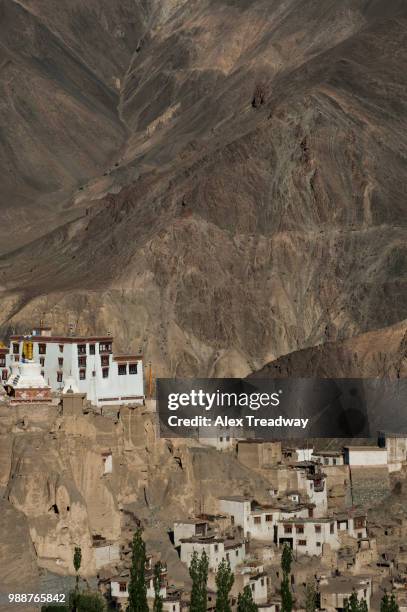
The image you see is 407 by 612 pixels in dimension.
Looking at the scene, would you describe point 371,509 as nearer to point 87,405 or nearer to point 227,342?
point 87,405

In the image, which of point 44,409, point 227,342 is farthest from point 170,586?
point 227,342

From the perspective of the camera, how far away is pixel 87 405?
79.8 meters

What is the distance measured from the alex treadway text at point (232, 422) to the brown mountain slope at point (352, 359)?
29.7 meters

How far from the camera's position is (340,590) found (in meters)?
72.4

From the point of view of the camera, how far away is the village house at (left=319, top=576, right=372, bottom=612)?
71562mm

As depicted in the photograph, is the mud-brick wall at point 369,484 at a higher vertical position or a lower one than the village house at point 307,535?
higher

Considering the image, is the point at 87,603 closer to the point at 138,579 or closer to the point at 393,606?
the point at 138,579

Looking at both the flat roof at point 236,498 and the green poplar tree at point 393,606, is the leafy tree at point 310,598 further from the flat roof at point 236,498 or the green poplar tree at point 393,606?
the flat roof at point 236,498

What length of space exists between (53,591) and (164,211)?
105269 mm

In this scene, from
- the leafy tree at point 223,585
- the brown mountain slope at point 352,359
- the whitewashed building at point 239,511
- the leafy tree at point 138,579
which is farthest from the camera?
the brown mountain slope at point 352,359

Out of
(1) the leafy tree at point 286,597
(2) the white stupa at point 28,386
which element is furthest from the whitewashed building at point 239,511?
(2) the white stupa at point 28,386

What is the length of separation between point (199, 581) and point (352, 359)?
2260 inches

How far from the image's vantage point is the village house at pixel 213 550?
243ft

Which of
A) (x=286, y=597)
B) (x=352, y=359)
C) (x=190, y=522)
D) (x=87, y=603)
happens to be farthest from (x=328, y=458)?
(x=352, y=359)
